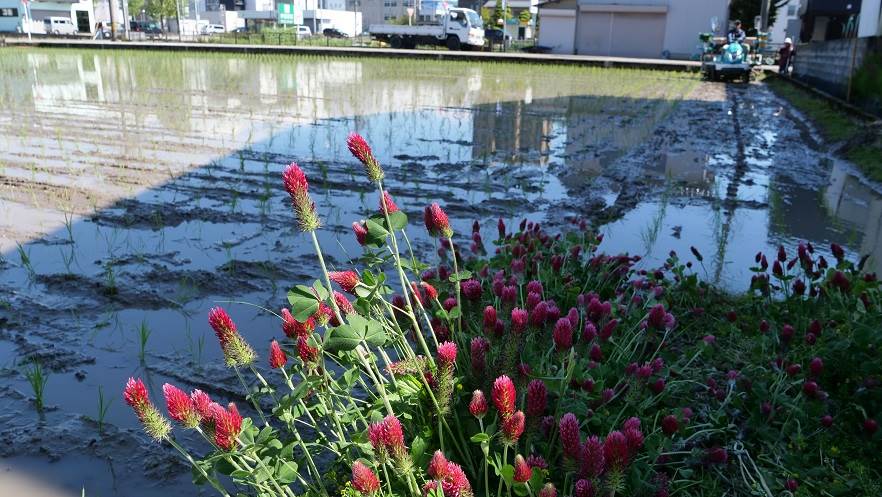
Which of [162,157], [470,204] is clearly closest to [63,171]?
[162,157]

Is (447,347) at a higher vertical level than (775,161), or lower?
higher

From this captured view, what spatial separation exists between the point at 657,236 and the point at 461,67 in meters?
20.7

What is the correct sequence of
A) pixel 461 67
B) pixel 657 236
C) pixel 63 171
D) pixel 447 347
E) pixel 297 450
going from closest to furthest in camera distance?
pixel 447 347
pixel 297 450
pixel 657 236
pixel 63 171
pixel 461 67

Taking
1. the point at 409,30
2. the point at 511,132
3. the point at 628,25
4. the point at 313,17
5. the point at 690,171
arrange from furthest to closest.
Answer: the point at 313,17 → the point at 409,30 → the point at 628,25 → the point at 511,132 → the point at 690,171

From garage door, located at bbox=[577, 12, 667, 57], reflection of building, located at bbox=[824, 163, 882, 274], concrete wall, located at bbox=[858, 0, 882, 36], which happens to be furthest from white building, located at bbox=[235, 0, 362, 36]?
reflection of building, located at bbox=[824, 163, 882, 274]

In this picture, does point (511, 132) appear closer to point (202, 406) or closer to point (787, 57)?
point (202, 406)

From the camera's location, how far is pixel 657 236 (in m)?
5.05

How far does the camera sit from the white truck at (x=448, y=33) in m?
35.1

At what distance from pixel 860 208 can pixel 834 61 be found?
36.1ft

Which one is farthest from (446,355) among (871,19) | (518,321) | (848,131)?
(871,19)

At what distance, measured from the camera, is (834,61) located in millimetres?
15094

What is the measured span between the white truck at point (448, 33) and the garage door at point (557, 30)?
3.33 m

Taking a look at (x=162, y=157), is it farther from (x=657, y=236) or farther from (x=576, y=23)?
(x=576, y=23)

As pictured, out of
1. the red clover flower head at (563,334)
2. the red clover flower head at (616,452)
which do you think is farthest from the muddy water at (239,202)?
the red clover flower head at (616,452)
